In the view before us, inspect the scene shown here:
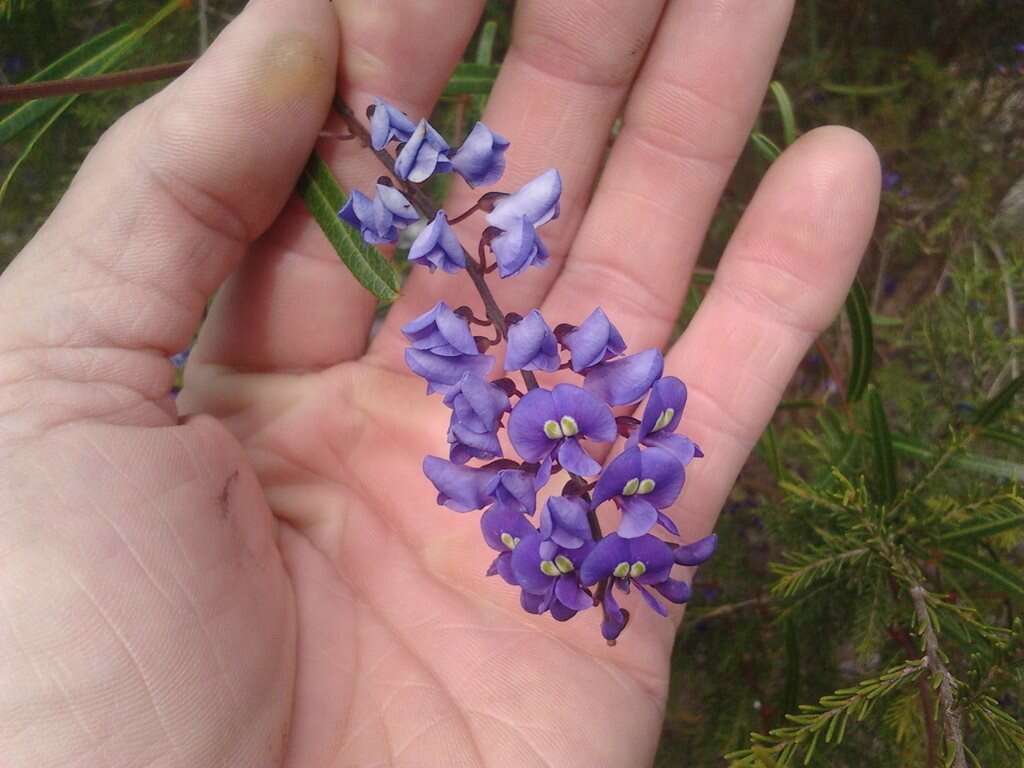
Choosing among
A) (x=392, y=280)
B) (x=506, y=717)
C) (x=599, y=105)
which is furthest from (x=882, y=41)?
(x=506, y=717)

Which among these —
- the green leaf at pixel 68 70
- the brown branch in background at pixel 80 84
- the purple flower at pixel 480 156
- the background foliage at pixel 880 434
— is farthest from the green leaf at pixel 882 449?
the green leaf at pixel 68 70

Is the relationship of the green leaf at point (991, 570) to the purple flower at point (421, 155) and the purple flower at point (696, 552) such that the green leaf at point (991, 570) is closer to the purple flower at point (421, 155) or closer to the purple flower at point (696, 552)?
the purple flower at point (696, 552)

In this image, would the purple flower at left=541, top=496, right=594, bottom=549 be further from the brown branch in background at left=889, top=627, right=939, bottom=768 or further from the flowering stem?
the brown branch in background at left=889, top=627, right=939, bottom=768

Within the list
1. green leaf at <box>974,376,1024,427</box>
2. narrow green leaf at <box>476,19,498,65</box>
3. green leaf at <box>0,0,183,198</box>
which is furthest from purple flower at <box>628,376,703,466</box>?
green leaf at <box>0,0,183,198</box>

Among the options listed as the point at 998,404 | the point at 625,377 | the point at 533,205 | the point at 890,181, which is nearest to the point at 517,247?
the point at 533,205

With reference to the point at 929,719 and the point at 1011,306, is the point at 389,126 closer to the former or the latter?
the point at 929,719

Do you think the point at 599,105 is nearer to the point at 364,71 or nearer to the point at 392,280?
the point at 364,71

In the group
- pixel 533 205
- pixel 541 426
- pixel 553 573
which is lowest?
pixel 553 573
